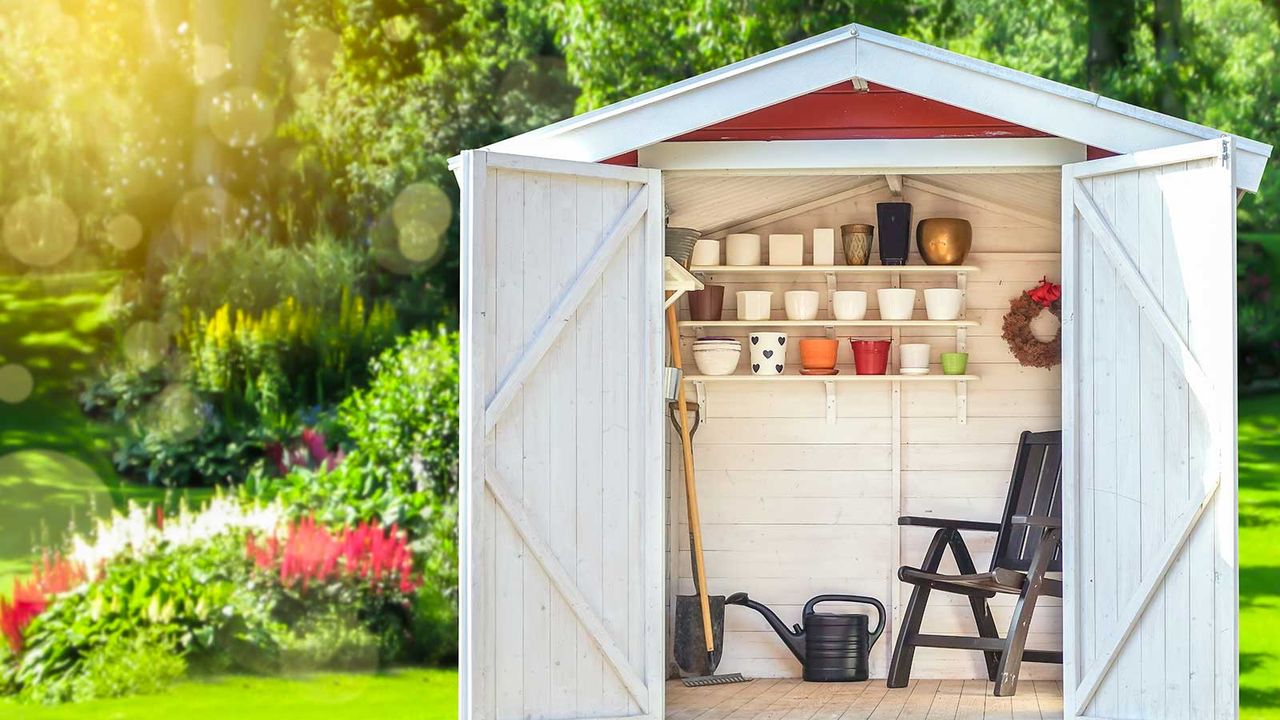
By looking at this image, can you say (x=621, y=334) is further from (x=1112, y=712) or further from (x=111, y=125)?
(x=111, y=125)

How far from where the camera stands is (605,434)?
4.80m

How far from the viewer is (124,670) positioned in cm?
684

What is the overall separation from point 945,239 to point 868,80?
135 cm

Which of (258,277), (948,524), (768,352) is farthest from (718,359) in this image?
(258,277)

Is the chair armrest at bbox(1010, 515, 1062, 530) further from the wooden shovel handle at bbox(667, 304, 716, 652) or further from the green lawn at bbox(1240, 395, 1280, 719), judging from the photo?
the green lawn at bbox(1240, 395, 1280, 719)

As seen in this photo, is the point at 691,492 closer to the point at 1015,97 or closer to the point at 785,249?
the point at 785,249

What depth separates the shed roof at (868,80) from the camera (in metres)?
4.66

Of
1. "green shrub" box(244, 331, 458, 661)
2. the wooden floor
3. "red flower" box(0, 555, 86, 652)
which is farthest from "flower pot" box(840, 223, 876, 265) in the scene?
"red flower" box(0, 555, 86, 652)

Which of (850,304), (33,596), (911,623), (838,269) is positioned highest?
(838,269)

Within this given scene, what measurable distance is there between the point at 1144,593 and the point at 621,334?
6.39 ft

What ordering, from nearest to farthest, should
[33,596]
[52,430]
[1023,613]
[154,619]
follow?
[1023,613], [154,619], [33,596], [52,430]

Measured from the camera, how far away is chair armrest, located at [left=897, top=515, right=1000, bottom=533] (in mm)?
5883

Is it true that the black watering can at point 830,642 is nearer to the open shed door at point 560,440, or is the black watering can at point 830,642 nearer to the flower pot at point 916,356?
the flower pot at point 916,356

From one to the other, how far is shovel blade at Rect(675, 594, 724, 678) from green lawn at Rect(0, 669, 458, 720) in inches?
82.1
